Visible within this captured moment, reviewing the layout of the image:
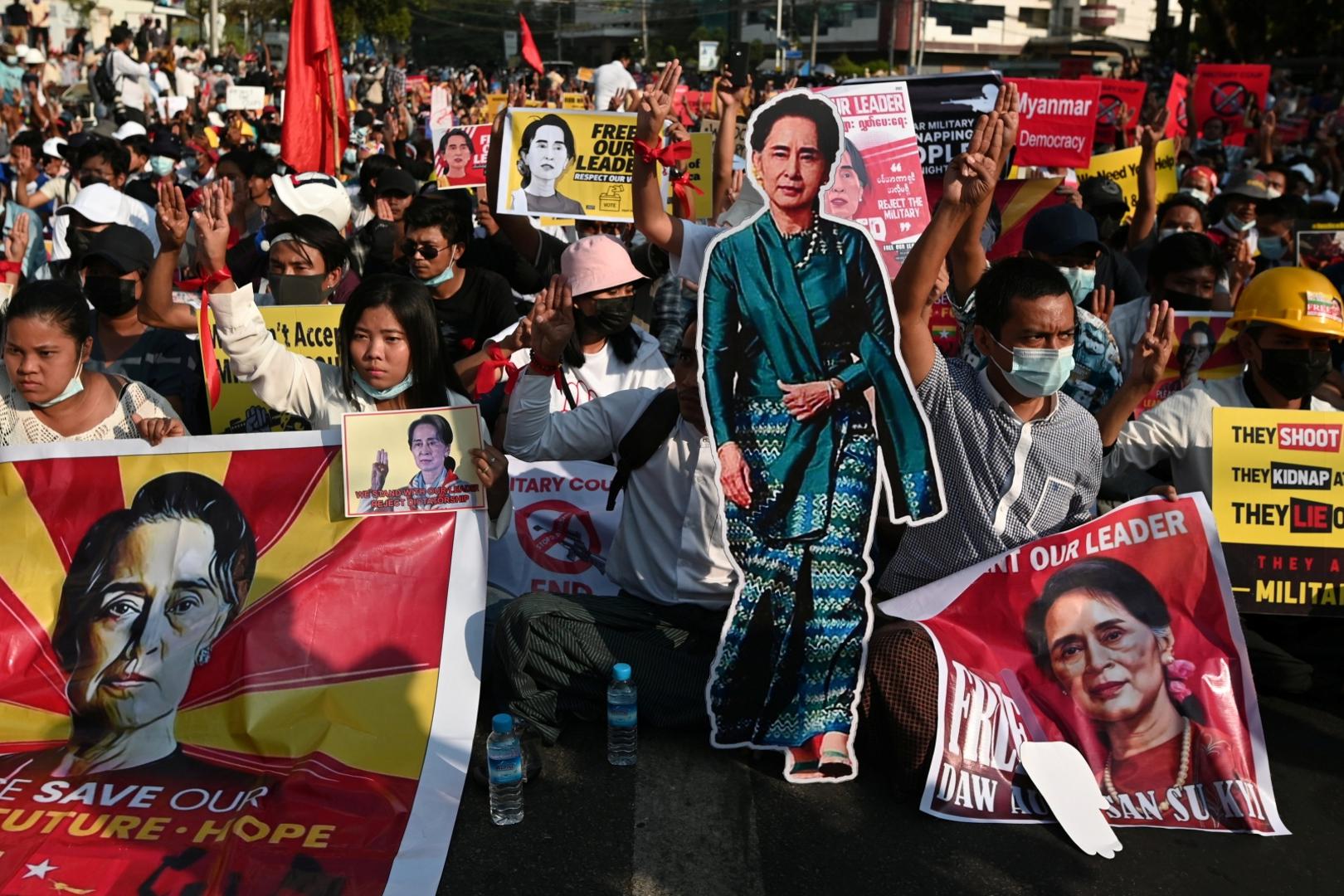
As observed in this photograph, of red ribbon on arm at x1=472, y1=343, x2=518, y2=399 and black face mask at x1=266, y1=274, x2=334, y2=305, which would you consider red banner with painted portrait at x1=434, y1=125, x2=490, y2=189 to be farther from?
red ribbon on arm at x1=472, y1=343, x2=518, y2=399

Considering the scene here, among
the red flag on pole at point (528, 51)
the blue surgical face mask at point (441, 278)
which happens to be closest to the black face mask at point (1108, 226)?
the blue surgical face mask at point (441, 278)

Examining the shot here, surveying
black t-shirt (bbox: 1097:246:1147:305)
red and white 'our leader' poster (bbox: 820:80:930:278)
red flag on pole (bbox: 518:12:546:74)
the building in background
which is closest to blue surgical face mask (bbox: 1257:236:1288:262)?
black t-shirt (bbox: 1097:246:1147:305)

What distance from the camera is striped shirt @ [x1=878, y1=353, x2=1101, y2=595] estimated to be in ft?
13.5

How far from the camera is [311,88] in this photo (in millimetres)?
8016

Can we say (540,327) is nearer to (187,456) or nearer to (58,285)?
(187,456)

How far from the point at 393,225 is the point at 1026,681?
528 centimetres

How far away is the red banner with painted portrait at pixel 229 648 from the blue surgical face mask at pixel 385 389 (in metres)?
0.23

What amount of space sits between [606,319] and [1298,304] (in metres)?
2.49

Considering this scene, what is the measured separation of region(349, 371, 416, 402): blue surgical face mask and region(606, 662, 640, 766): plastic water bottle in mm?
1137

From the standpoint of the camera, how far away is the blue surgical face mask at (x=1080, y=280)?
5.58 m

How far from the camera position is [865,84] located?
16.8 ft

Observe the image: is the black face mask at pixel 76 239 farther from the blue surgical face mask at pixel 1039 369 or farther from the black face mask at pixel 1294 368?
the black face mask at pixel 1294 368

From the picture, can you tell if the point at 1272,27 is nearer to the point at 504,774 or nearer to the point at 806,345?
the point at 806,345

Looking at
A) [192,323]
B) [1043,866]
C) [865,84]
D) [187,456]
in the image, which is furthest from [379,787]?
[865,84]
